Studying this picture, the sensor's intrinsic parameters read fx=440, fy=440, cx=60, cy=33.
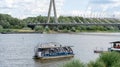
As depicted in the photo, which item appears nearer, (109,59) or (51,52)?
(109,59)

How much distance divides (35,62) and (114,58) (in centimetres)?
2446

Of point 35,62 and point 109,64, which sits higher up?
point 109,64

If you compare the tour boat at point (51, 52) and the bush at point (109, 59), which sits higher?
the bush at point (109, 59)

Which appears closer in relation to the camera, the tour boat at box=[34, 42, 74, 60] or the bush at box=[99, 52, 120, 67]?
the bush at box=[99, 52, 120, 67]

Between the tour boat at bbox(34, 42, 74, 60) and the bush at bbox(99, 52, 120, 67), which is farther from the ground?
the bush at bbox(99, 52, 120, 67)

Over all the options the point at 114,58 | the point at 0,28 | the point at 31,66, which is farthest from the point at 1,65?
the point at 0,28

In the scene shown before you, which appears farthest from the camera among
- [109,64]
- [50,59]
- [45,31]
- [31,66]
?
[45,31]

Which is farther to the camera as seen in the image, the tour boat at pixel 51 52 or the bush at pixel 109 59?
the tour boat at pixel 51 52

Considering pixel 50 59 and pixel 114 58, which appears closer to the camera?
pixel 114 58

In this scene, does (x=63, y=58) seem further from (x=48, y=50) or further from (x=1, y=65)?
(x=1, y=65)

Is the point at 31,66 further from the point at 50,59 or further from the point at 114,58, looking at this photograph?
the point at 114,58

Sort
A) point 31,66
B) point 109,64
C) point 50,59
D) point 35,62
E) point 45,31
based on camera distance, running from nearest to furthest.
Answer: point 109,64, point 31,66, point 35,62, point 50,59, point 45,31

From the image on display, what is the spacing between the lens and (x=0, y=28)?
7200 inches

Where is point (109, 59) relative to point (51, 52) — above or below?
above
